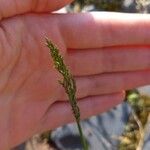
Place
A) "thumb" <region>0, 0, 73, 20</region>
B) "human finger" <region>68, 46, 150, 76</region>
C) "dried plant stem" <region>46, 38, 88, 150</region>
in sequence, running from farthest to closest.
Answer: "human finger" <region>68, 46, 150, 76</region>
"thumb" <region>0, 0, 73, 20</region>
"dried plant stem" <region>46, 38, 88, 150</region>

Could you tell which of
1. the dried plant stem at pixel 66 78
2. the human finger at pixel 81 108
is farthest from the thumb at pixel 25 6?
the dried plant stem at pixel 66 78

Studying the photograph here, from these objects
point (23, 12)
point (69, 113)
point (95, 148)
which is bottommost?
point (95, 148)

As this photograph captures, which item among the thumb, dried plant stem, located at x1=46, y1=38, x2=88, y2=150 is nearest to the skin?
the thumb

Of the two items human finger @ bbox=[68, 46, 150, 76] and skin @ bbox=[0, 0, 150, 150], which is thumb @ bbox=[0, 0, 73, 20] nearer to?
skin @ bbox=[0, 0, 150, 150]

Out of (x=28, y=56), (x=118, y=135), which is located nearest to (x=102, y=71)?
(x=28, y=56)

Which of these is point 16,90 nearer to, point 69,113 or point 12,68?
point 12,68

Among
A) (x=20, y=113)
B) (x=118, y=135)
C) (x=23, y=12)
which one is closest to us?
(x=23, y=12)

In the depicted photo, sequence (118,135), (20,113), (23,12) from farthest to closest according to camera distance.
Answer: (118,135) < (20,113) < (23,12)
